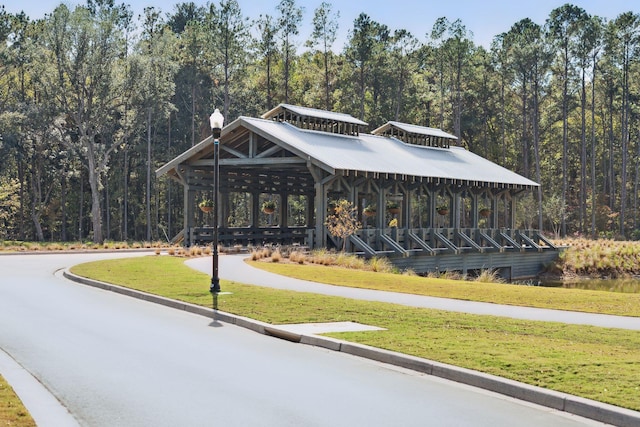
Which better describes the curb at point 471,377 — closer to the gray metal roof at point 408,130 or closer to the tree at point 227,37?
the gray metal roof at point 408,130

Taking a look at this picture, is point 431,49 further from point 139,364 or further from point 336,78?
point 139,364

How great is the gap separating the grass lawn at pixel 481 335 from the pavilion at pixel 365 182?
37.5 feet

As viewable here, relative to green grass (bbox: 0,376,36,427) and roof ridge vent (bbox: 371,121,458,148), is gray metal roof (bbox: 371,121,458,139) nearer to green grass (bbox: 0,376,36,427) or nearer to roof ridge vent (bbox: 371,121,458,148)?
roof ridge vent (bbox: 371,121,458,148)

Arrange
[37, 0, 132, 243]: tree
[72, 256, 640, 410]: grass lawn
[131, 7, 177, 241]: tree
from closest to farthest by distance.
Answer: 1. [72, 256, 640, 410]: grass lawn
2. [37, 0, 132, 243]: tree
3. [131, 7, 177, 241]: tree

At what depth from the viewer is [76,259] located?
99.0 feet

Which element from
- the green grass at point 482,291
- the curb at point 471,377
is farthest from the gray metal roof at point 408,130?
the curb at point 471,377

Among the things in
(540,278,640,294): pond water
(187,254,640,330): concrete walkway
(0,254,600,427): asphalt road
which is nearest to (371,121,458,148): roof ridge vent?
(540,278,640,294): pond water

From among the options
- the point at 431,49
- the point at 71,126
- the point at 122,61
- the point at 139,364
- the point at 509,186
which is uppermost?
the point at 431,49

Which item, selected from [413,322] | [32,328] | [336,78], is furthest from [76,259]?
[336,78]

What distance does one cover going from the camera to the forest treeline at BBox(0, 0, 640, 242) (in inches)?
2025

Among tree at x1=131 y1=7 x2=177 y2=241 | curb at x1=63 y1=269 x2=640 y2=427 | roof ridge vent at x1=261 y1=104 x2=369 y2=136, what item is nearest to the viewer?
curb at x1=63 y1=269 x2=640 y2=427

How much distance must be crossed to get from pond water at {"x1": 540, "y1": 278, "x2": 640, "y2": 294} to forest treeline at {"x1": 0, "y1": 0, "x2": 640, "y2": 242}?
20.5 metres

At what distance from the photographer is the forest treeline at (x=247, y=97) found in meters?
51.4

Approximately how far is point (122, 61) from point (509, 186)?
2764 centimetres
